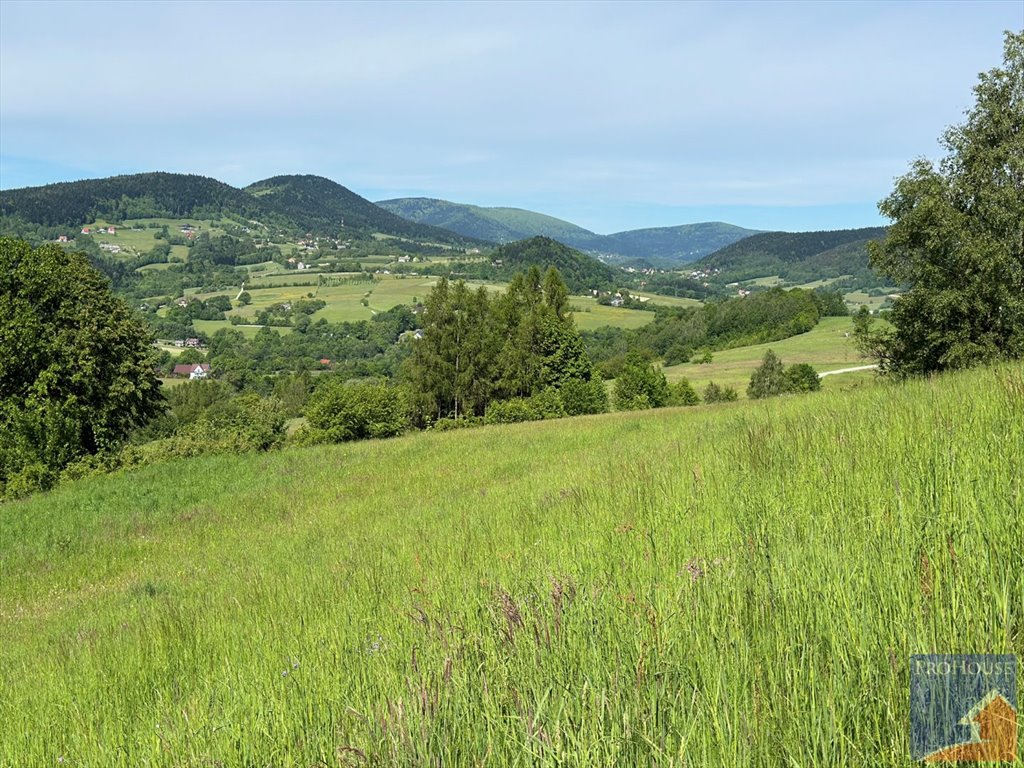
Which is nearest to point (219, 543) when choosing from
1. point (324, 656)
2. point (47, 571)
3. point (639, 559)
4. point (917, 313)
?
point (47, 571)

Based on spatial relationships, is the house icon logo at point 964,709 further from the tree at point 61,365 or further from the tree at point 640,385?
the tree at point 640,385

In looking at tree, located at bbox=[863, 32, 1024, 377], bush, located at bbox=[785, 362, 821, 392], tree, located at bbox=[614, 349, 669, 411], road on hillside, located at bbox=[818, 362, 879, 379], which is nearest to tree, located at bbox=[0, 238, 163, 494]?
tree, located at bbox=[863, 32, 1024, 377]

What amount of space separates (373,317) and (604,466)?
529 feet

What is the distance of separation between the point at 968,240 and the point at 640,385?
50.4 meters

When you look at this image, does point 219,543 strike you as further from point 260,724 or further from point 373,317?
point 373,317

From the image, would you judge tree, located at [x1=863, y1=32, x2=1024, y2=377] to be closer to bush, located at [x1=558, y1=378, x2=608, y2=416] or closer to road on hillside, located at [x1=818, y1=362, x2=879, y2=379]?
bush, located at [x1=558, y1=378, x2=608, y2=416]

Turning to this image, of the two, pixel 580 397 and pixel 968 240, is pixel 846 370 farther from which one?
pixel 968 240

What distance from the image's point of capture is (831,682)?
155 centimetres

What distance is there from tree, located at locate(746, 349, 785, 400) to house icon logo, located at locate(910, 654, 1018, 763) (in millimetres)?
85446

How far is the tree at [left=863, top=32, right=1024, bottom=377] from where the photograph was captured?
76.9ft

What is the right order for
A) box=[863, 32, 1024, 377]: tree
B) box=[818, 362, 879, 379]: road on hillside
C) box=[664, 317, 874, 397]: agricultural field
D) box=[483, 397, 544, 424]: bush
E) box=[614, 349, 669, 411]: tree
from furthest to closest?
box=[664, 317, 874, 397]: agricultural field < box=[818, 362, 879, 379]: road on hillside < box=[614, 349, 669, 411]: tree < box=[483, 397, 544, 424]: bush < box=[863, 32, 1024, 377]: tree

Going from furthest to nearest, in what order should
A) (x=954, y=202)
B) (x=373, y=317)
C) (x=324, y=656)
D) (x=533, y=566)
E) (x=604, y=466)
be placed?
(x=373, y=317), (x=954, y=202), (x=604, y=466), (x=533, y=566), (x=324, y=656)

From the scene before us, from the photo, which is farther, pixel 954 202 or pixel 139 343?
pixel 139 343

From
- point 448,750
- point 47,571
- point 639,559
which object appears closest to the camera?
point 448,750
